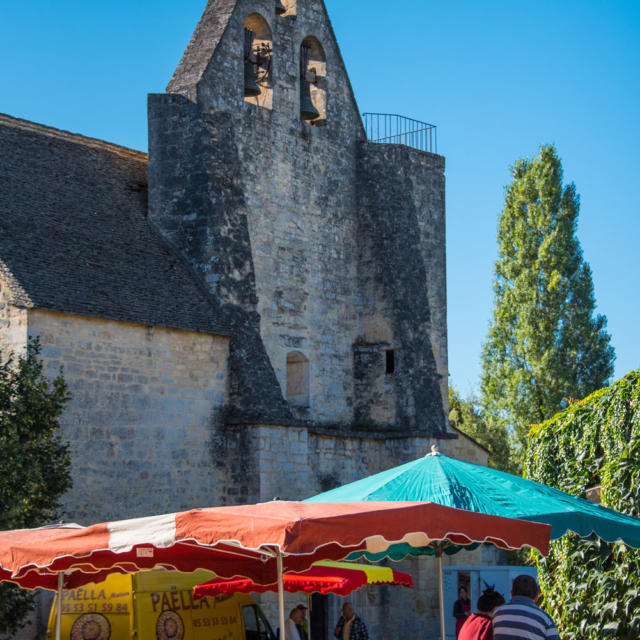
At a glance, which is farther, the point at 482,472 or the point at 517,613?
the point at 482,472

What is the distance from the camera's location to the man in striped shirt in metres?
8.21

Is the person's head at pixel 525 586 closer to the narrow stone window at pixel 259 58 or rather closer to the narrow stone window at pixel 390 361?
the narrow stone window at pixel 390 361

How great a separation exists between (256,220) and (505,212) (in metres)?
14.5

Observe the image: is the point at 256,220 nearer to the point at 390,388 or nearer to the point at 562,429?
the point at 390,388

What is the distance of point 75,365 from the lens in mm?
18234

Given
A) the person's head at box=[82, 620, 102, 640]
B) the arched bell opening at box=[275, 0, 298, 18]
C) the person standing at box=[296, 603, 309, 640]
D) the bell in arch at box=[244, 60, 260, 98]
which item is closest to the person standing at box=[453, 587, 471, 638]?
the person standing at box=[296, 603, 309, 640]

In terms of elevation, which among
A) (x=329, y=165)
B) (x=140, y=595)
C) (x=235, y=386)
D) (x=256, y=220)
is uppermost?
(x=329, y=165)

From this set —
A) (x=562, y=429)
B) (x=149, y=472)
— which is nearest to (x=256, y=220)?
(x=149, y=472)

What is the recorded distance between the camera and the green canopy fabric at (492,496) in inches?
396

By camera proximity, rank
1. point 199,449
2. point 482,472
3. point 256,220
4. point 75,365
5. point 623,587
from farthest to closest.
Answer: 1. point 256,220
2. point 199,449
3. point 75,365
4. point 623,587
5. point 482,472

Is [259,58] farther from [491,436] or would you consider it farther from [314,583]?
[491,436]

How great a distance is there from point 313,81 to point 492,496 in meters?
17.1

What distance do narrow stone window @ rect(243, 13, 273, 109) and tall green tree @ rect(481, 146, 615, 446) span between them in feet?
43.9

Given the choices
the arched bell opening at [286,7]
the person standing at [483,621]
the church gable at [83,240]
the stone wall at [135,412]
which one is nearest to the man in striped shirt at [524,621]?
the person standing at [483,621]
